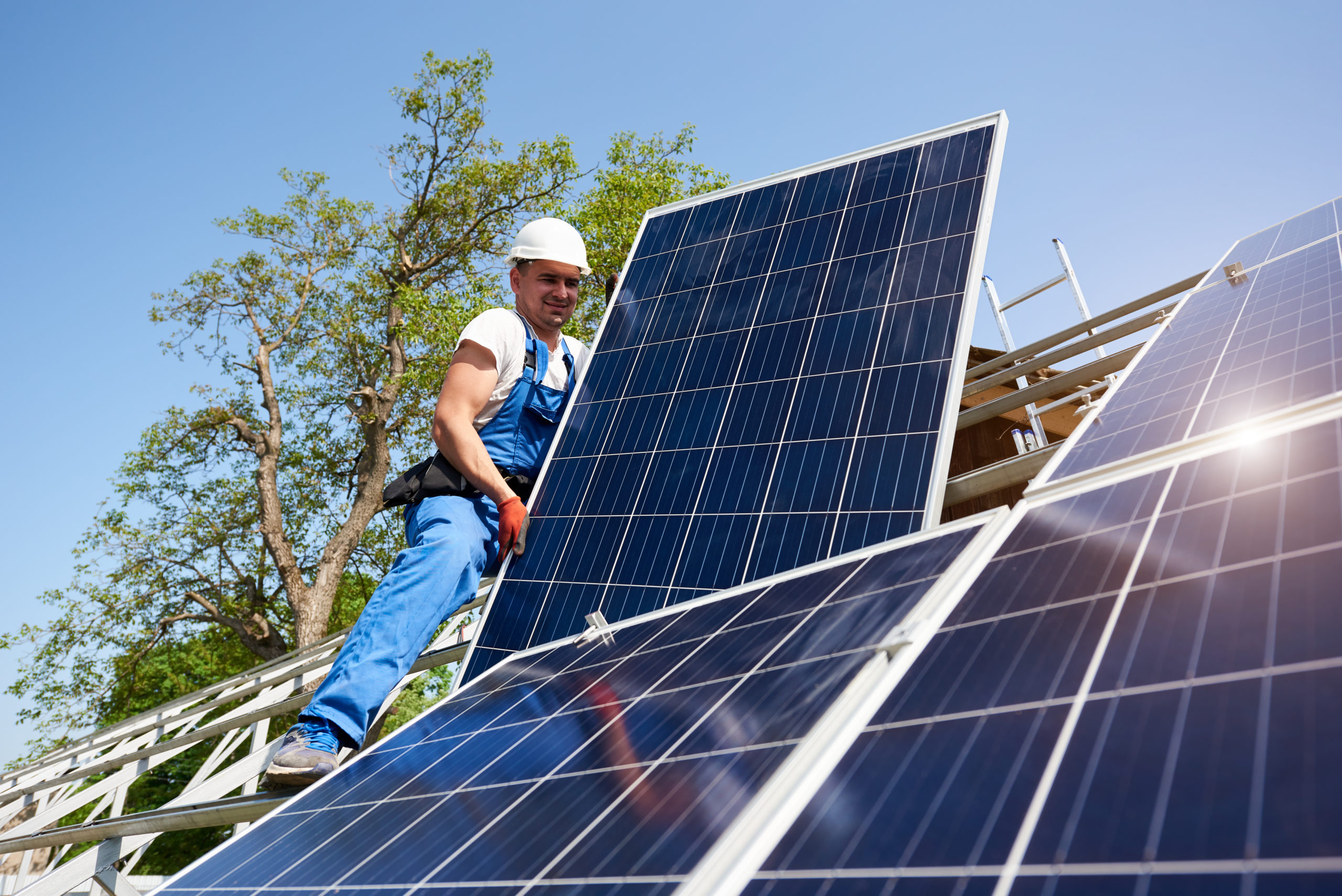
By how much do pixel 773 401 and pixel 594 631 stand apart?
1.72 meters

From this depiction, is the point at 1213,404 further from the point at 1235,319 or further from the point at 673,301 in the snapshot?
the point at 673,301

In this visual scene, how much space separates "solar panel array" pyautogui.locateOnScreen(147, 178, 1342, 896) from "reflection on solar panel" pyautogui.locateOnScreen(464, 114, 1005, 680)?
67 centimetres

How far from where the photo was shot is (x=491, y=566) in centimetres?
600

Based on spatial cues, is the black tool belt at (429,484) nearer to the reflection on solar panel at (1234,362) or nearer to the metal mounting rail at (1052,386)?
the reflection on solar panel at (1234,362)

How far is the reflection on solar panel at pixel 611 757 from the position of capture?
2.10 m

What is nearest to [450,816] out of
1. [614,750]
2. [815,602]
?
[614,750]

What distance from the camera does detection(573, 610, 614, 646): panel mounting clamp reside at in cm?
424

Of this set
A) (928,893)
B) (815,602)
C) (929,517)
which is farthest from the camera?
(929,517)

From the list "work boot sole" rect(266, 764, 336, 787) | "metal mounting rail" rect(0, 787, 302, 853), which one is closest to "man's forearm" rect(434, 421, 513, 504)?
"work boot sole" rect(266, 764, 336, 787)

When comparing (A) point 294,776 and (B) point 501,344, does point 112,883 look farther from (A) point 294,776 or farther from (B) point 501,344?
(B) point 501,344

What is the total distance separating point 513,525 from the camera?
5.14 meters

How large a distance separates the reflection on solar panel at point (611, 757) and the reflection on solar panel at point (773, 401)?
0.49 m

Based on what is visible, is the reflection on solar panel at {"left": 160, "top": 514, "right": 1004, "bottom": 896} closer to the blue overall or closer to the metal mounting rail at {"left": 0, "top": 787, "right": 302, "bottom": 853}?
the blue overall

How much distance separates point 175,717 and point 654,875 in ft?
44.0
